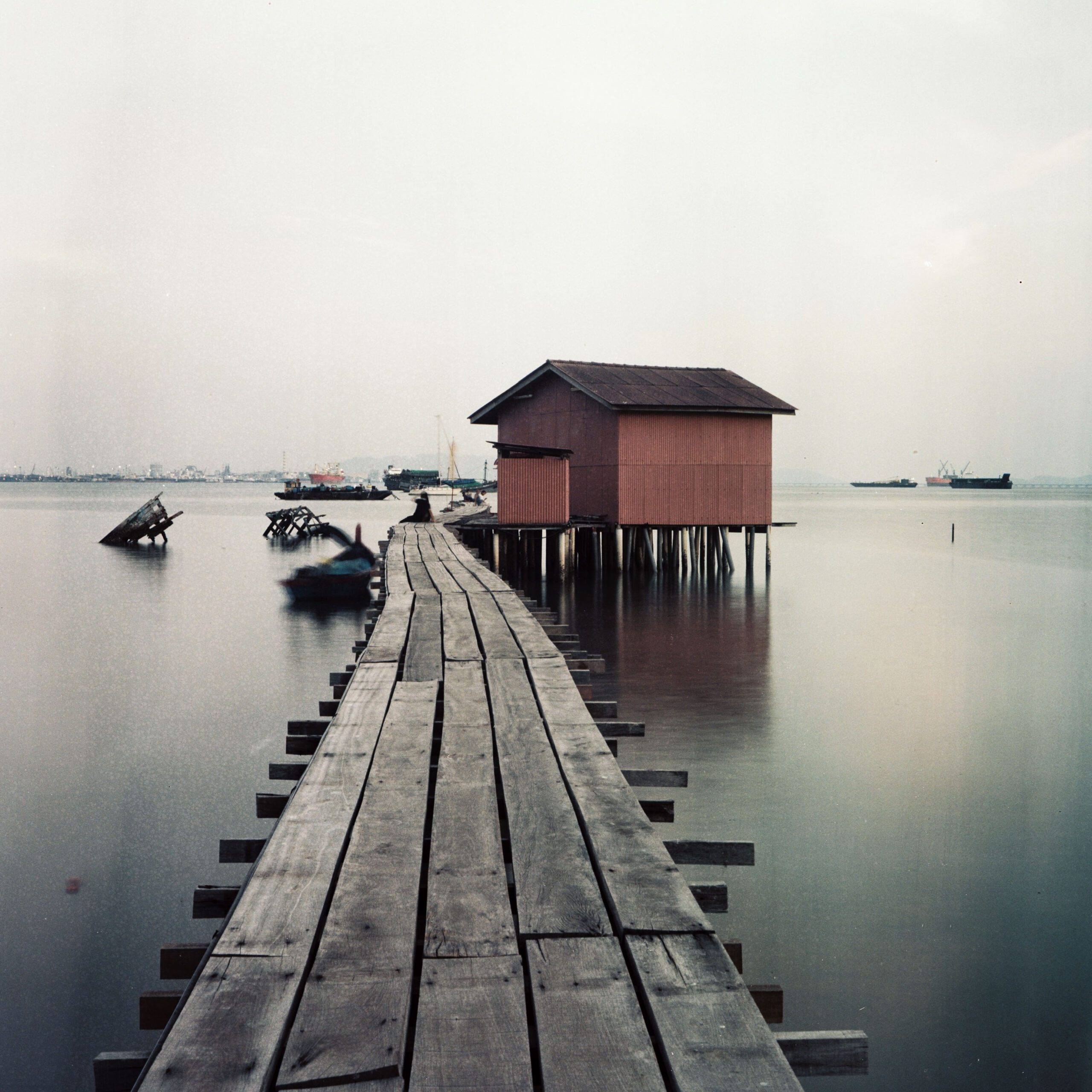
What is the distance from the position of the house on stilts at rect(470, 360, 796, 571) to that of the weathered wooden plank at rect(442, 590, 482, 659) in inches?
578

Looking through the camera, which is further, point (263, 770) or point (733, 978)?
point (263, 770)

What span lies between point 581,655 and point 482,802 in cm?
410

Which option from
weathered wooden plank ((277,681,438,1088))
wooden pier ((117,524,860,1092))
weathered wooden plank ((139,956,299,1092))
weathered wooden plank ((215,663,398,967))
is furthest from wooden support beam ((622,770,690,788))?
weathered wooden plank ((139,956,299,1092))

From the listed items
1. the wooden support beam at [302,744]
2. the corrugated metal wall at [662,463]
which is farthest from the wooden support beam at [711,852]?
the corrugated metal wall at [662,463]

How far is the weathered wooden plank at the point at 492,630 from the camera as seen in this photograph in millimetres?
7508

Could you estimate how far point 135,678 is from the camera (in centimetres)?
1741

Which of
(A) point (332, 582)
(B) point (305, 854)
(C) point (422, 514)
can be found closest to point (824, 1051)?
(B) point (305, 854)

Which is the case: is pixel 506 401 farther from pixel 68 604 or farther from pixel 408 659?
pixel 408 659

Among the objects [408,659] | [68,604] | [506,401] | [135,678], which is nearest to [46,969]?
[408,659]

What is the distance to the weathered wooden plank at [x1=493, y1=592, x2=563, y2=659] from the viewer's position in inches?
293

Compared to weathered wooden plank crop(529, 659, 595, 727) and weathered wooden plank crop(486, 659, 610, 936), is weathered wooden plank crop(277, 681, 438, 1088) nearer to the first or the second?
weathered wooden plank crop(486, 659, 610, 936)

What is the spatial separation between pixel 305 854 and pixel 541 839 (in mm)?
867

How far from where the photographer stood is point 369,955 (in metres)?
2.84

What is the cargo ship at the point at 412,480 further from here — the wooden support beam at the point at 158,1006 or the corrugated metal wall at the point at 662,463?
the wooden support beam at the point at 158,1006
